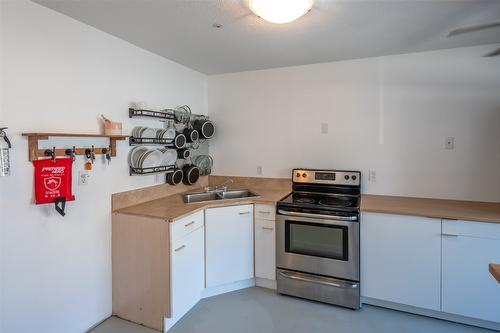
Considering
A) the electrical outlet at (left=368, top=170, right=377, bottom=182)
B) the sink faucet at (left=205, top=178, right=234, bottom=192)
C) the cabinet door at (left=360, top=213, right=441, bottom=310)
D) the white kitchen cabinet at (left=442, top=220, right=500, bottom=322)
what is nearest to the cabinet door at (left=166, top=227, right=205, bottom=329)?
the sink faucet at (left=205, top=178, right=234, bottom=192)

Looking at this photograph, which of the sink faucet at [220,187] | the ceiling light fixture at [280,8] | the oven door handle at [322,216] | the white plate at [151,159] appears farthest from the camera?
the sink faucet at [220,187]

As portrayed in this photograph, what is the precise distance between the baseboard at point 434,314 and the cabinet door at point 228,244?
1110 millimetres

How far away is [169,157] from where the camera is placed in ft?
9.35

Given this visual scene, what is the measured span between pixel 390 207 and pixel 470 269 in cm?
68

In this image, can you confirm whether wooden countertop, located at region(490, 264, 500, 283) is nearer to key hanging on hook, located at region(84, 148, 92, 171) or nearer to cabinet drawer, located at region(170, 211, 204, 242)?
cabinet drawer, located at region(170, 211, 204, 242)

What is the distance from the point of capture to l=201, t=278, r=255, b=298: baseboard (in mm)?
2664

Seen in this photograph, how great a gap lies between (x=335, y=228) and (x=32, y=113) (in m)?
2.35

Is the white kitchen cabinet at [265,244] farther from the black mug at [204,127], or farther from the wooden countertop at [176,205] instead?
the black mug at [204,127]

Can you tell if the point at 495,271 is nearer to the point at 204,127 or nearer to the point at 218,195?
the point at 218,195

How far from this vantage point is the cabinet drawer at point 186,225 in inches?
84.4

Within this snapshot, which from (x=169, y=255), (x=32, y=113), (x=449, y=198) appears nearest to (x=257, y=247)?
(x=169, y=255)

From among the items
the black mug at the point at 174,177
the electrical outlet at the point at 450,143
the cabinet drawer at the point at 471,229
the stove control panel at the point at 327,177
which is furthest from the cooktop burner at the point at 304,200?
the electrical outlet at the point at 450,143

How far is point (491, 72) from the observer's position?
8.28 ft

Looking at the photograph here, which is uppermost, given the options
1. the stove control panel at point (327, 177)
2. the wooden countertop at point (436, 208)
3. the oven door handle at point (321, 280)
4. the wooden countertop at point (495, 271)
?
the stove control panel at point (327, 177)
